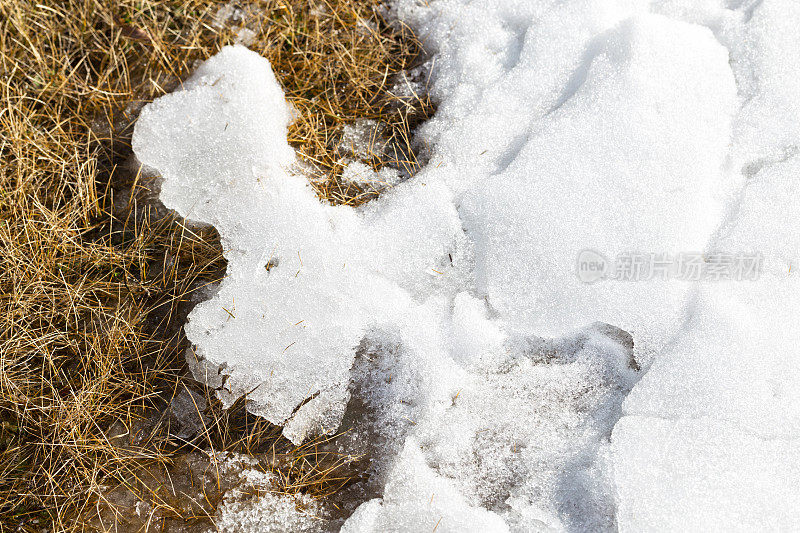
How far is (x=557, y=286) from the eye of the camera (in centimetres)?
186

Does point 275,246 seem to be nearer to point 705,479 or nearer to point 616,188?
point 616,188

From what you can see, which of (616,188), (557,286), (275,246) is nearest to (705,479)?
(557,286)

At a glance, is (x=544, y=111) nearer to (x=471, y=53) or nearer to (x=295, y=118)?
(x=471, y=53)

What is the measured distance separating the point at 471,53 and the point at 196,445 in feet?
6.20

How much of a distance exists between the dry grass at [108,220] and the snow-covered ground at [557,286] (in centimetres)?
17

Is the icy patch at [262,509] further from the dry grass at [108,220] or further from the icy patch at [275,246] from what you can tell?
the icy patch at [275,246]

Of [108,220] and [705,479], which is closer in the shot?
[705,479]

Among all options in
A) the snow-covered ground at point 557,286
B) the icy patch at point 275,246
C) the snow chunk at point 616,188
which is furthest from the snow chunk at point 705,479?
the icy patch at point 275,246

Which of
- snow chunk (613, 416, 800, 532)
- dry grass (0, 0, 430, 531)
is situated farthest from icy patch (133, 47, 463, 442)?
snow chunk (613, 416, 800, 532)

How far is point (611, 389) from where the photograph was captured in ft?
6.09

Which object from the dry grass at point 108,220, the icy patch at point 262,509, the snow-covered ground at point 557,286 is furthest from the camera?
the dry grass at point 108,220

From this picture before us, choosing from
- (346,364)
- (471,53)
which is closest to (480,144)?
(471,53)

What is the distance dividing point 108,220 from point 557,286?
184 cm

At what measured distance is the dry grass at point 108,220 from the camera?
1910mm
